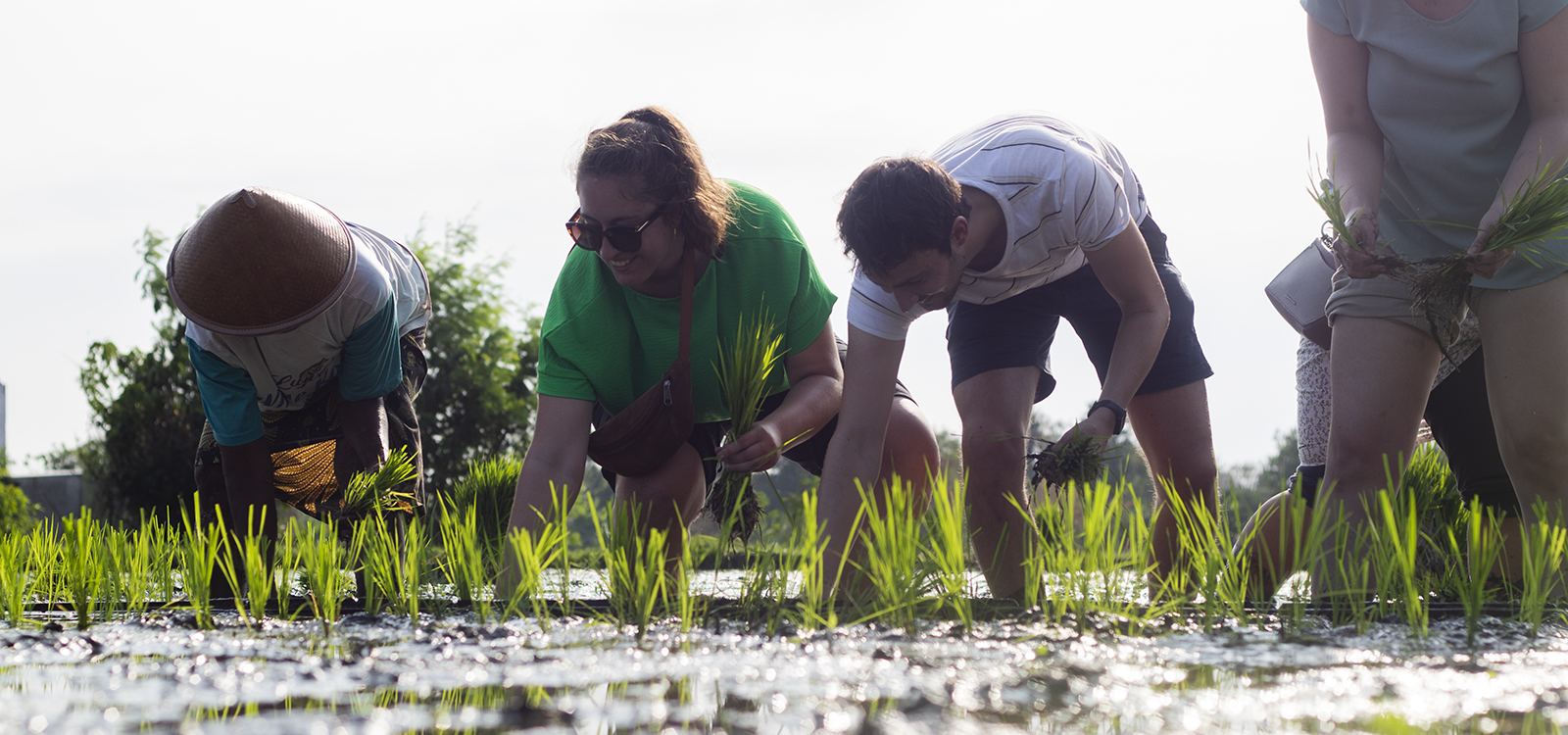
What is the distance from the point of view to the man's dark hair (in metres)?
2.37

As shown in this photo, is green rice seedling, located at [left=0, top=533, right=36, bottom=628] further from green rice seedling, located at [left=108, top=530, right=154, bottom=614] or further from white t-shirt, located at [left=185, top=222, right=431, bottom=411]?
white t-shirt, located at [left=185, top=222, right=431, bottom=411]

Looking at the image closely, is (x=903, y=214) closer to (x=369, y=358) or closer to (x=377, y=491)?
(x=377, y=491)

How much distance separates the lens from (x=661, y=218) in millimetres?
2621

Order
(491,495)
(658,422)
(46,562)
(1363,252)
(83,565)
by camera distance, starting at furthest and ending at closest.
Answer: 1. (491,495)
2. (46,562)
3. (658,422)
4. (83,565)
5. (1363,252)

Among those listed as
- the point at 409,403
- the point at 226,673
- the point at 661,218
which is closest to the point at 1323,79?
the point at 661,218

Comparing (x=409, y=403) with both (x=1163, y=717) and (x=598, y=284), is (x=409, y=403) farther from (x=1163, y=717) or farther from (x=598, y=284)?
(x=1163, y=717)

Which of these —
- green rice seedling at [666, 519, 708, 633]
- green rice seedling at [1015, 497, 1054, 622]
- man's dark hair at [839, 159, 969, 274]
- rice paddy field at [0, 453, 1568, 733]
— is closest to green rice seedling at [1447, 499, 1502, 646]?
rice paddy field at [0, 453, 1568, 733]

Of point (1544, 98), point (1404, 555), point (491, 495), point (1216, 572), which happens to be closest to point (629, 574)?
point (1216, 572)

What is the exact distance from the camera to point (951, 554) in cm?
194

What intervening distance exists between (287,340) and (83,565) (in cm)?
101

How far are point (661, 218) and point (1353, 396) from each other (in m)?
1.66

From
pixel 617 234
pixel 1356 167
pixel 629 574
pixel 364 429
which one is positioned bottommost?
pixel 629 574

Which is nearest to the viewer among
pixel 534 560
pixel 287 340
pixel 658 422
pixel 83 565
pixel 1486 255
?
pixel 534 560

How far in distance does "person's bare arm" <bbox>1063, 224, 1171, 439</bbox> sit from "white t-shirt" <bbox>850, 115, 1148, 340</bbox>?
0.05 metres
